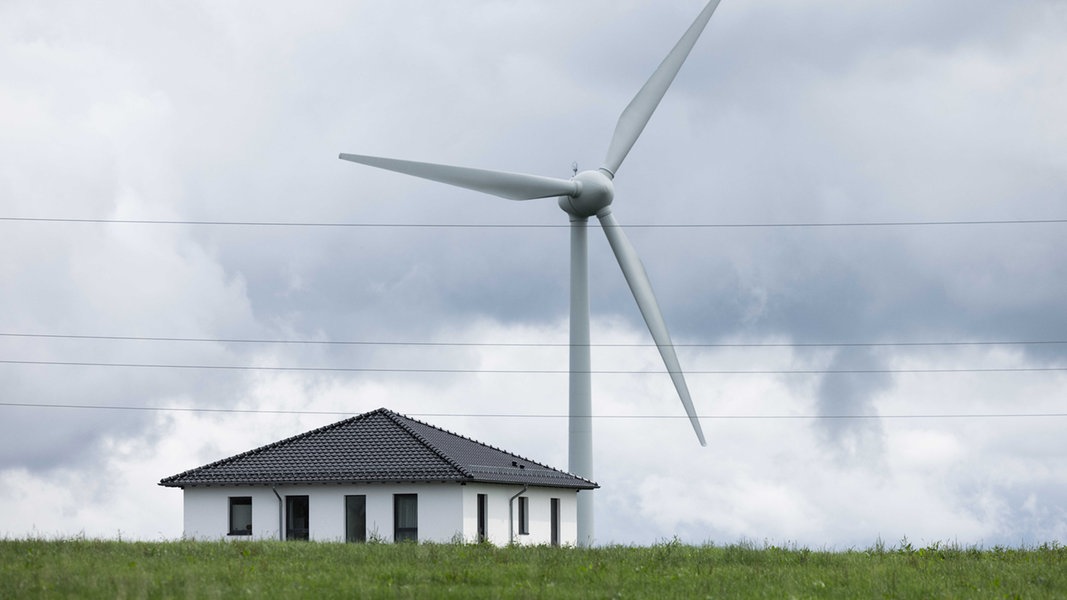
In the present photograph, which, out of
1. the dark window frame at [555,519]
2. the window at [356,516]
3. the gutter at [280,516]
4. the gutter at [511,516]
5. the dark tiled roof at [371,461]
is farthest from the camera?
the dark window frame at [555,519]

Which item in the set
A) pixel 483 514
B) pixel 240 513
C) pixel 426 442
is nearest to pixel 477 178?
pixel 426 442

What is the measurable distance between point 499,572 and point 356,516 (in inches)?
876

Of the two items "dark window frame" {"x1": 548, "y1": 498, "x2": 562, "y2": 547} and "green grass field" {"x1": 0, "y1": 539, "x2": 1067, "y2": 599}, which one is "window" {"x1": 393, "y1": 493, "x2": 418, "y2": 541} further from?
"green grass field" {"x1": 0, "y1": 539, "x2": 1067, "y2": 599}

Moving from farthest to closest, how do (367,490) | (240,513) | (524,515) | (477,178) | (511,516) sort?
(524,515)
(511,516)
(240,513)
(367,490)
(477,178)

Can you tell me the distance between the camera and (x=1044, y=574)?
86.2 ft

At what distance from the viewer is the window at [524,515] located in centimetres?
4834

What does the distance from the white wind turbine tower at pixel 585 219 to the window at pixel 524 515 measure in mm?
4793

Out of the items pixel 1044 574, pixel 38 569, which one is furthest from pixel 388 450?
pixel 1044 574

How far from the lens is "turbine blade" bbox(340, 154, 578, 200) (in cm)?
4216

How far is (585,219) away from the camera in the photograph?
45688 millimetres

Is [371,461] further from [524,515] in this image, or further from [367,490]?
[524,515]

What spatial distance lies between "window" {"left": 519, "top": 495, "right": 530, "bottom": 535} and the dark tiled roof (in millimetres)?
1027

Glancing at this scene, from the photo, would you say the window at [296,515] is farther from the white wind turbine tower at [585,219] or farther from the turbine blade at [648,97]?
the turbine blade at [648,97]

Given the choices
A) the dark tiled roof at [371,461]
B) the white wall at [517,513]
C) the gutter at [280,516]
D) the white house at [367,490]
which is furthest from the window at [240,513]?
the white wall at [517,513]
